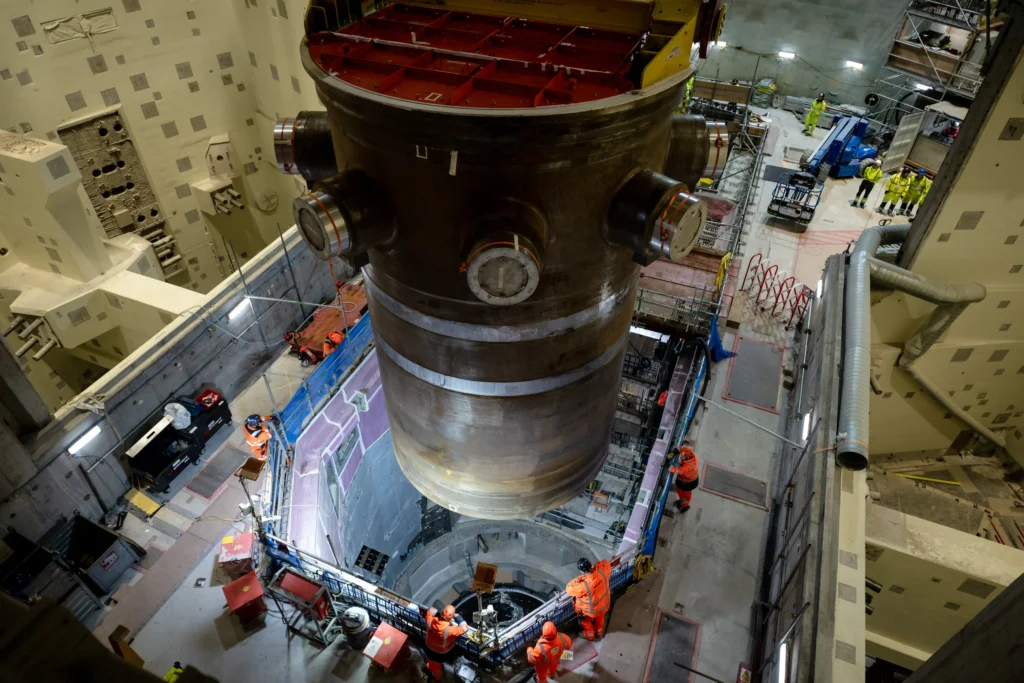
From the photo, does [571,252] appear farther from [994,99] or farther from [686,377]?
[994,99]

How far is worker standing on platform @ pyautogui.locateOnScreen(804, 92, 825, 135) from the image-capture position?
29047 mm

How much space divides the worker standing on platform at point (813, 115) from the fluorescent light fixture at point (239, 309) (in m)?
27.3

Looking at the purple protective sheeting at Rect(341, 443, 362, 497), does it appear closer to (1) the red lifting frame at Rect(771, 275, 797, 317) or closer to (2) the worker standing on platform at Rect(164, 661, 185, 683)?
(2) the worker standing on platform at Rect(164, 661, 185, 683)

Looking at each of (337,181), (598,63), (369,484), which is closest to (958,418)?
(369,484)

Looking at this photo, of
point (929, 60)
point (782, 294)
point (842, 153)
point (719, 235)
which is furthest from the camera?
point (929, 60)

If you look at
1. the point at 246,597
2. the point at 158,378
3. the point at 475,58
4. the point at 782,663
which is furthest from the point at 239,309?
the point at 782,663

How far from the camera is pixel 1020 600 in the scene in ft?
12.9

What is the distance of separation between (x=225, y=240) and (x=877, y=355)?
20.8 meters

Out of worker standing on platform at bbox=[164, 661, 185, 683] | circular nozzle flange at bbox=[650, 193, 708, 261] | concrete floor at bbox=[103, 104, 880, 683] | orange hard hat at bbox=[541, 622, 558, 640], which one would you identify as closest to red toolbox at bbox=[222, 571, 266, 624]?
concrete floor at bbox=[103, 104, 880, 683]

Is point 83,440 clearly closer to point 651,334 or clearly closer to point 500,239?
point 500,239

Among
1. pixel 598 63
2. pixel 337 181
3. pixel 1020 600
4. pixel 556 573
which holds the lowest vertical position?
pixel 556 573

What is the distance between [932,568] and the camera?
12.2 meters

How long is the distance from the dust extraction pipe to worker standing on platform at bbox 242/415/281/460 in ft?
33.8

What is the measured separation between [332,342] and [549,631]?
8436 mm
